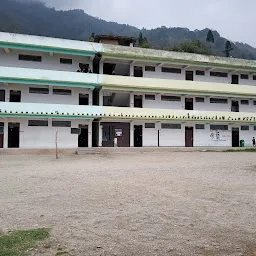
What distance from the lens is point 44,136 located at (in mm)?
26141

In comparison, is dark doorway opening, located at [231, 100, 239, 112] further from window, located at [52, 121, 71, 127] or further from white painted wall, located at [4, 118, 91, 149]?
window, located at [52, 121, 71, 127]

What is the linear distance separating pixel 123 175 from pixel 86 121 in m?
16.4

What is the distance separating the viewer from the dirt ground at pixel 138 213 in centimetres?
457

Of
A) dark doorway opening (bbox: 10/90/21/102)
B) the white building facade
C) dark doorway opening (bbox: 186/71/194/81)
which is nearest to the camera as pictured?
the white building facade

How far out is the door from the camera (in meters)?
30.5

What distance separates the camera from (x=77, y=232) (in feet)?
16.6

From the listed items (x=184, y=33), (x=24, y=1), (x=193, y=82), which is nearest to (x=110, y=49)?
(x=193, y=82)

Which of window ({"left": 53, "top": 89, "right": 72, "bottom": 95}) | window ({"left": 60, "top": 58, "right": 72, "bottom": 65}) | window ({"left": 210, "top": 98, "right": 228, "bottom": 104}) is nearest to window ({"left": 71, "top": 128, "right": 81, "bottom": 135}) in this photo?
window ({"left": 53, "top": 89, "right": 72, "bottom": 95})

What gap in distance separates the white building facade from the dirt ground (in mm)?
14996

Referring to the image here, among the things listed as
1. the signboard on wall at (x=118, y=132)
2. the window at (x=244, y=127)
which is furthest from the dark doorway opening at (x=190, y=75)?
the signboard on wall at (x=118, y=132)

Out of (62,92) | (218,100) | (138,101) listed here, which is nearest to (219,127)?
(218,100)

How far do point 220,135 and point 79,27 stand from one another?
10438 centimetres

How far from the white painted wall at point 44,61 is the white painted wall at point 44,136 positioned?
4.70 m

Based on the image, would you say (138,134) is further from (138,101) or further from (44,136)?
(44,136)
